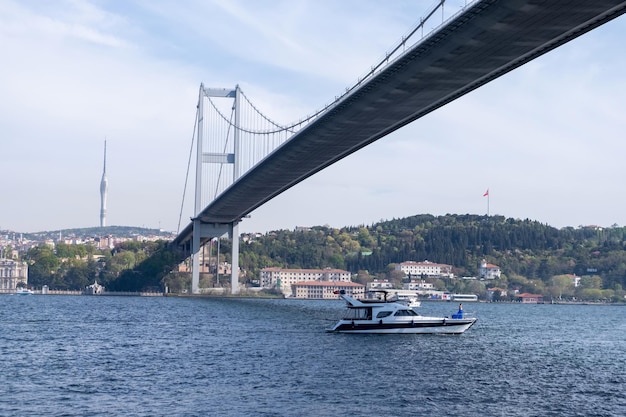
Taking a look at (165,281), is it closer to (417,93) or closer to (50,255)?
(50,255)

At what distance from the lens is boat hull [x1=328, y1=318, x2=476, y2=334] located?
4691 cm

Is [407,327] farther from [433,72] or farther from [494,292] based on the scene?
[494,292]

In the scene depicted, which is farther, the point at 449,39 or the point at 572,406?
the point at 449,39

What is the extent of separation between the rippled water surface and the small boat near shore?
0.73 meters

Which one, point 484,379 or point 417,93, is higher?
point 417,93

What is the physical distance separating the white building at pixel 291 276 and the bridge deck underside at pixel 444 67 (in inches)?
3746

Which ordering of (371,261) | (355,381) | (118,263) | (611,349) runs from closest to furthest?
1. (355,381)
2. (611,349)
3. (118,263)
4. (371,261)

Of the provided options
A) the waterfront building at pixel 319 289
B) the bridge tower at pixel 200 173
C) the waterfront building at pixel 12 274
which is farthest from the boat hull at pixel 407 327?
the waterfront building at pixel 12 274

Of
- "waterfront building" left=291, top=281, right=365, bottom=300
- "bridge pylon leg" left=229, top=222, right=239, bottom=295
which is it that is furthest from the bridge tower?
"waterfront building" left=291, top=281, right=365, bottom=300

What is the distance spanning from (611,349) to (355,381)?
22.5 metres

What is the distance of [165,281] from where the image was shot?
134 meters

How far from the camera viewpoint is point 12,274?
176 metres

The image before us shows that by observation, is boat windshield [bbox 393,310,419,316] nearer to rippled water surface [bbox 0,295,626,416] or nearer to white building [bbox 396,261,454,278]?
rippled water surface [bbox 0,295,626,416]

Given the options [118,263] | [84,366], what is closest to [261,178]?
[84,366]
